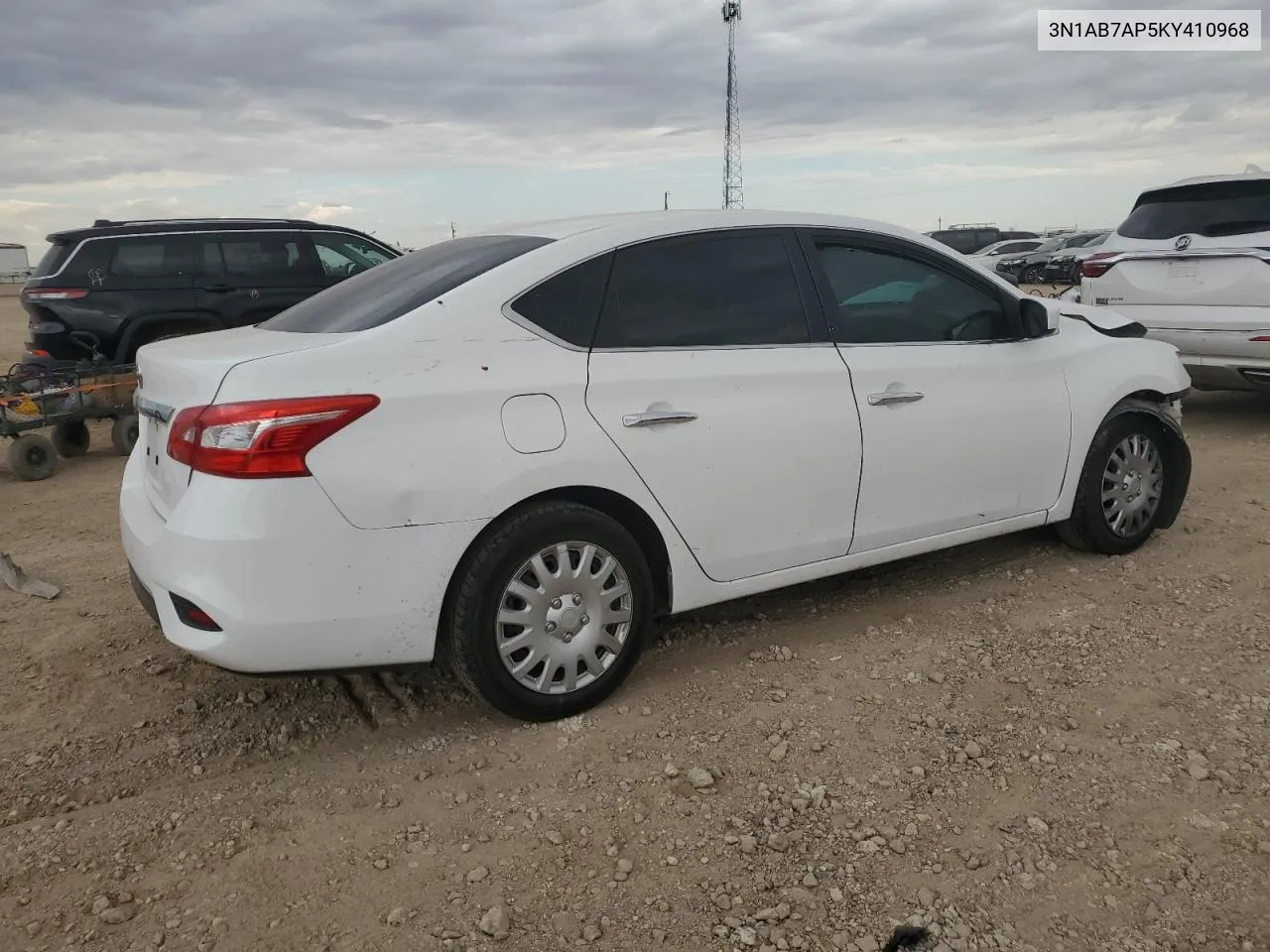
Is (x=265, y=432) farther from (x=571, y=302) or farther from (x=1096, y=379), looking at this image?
(x=1096, y=379)

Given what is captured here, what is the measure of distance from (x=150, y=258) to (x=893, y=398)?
284 inches

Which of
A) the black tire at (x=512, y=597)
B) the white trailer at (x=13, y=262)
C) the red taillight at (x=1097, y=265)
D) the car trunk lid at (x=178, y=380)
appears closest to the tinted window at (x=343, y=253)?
the red taillight at (x=1097, y=265)

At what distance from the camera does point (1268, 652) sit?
3637 mm

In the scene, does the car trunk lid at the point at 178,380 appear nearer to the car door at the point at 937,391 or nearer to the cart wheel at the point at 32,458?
the car door at the point at 937,391

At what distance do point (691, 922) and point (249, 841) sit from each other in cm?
122

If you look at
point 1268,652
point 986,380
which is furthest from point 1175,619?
point 986,380

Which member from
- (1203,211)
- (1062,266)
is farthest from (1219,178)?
(1062,266)

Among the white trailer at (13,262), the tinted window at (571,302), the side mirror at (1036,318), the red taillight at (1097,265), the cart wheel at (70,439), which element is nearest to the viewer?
the tinted window at (571,302)

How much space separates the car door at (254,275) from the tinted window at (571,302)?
6401 mm

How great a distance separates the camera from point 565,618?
10.4ft

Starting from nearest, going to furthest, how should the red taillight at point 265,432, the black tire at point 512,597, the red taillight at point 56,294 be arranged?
1. the red taillight at point 265,432
2. the black tire at point 512,597
3. the red taillight at point 56,294

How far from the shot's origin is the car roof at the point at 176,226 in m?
8.48

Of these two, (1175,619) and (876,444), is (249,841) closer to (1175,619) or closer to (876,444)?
(876,444)

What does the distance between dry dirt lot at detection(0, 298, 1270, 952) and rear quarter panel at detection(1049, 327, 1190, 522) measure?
1.88 ft
